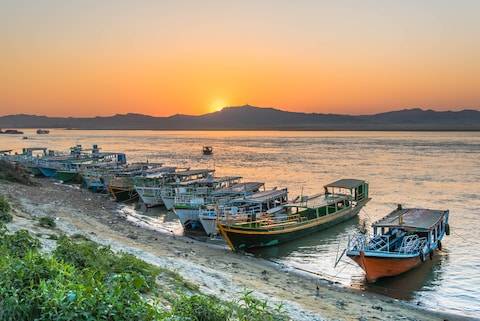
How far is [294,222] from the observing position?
83.9ft

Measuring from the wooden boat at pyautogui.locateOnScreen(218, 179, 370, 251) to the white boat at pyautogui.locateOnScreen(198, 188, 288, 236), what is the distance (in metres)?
0.62

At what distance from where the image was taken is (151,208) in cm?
3628

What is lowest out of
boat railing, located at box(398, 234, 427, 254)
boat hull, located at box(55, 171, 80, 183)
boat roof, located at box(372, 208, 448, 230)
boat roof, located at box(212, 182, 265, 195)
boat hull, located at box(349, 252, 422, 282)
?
boat hull, located at box(349, 252, 422, 282)

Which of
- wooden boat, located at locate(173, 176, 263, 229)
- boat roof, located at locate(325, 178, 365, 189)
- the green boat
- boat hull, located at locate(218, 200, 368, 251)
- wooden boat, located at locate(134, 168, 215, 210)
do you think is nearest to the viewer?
boat hull, located at locate(218, 200, 368, 251)

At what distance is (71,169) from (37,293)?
4828 cm

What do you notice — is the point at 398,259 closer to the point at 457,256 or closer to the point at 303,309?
the point at 457,256

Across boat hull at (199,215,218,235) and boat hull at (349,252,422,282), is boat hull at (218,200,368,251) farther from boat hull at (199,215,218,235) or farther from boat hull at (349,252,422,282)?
boat hull at (349,252,422,282)

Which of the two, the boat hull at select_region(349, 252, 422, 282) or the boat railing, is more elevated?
the boat railing

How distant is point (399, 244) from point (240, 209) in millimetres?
9387

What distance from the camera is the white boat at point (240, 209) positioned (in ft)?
83.1

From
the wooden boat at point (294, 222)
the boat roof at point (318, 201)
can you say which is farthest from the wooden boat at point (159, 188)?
the boat roof at point (318, 201)

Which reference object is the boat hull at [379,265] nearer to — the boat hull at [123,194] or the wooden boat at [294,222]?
the wooden boat at [294,222]

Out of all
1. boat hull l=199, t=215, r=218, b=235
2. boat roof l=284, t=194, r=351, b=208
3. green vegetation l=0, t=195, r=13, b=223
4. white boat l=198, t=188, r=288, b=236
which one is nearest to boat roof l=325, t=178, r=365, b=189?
boat roof l=284, t=194, r=351, b=208

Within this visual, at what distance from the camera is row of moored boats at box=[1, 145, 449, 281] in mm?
20250
